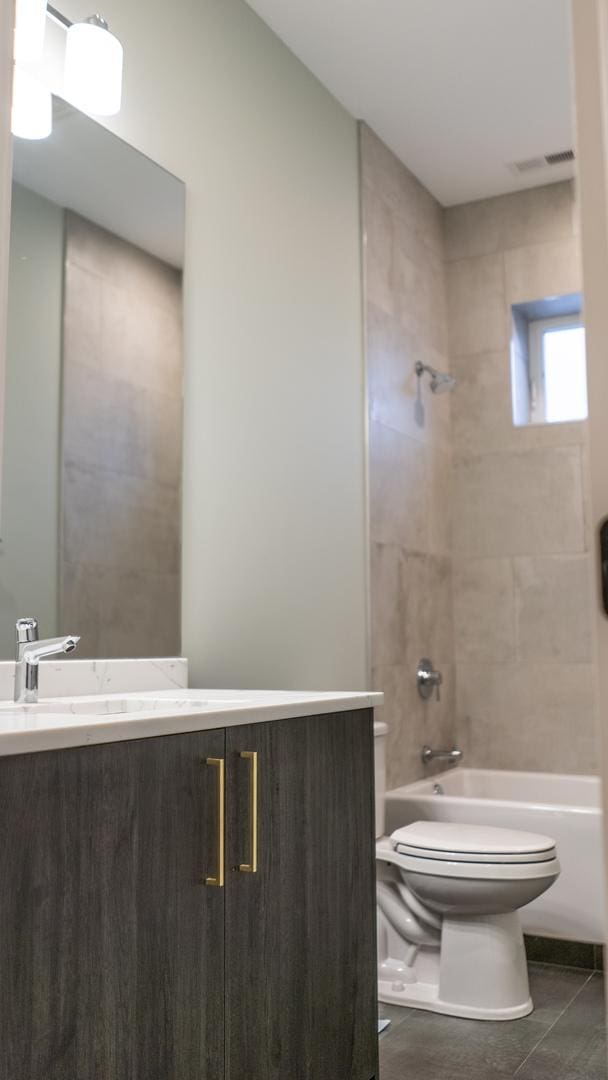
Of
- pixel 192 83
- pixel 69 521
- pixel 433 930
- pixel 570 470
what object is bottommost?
pixel 433 930

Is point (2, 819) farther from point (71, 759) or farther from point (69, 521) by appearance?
point (69, 521)

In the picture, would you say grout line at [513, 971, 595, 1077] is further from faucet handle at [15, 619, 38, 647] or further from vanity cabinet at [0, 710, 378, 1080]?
faucet handle at [15, 619, 38, 647]

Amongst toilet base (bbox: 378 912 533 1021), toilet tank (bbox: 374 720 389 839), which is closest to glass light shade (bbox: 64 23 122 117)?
toilet tank (bbox: 374 720 389 839)

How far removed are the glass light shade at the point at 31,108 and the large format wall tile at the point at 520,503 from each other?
7.99 ft

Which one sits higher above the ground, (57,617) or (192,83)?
(192,83)

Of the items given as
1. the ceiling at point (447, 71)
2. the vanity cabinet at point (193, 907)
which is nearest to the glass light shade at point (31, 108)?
the ceiling at point (447, 71)

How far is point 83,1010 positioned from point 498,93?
3.08m

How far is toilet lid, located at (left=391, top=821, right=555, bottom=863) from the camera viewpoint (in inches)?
98.6

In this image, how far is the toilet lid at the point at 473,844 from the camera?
8.21 feet

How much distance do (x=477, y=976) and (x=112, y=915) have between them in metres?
1.62

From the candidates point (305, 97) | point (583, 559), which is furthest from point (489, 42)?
point (583, 559)

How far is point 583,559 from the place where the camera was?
148 inches

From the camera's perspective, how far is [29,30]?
1.93m

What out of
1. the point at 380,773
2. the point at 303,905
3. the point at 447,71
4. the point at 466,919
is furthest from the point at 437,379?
the point at 303,905
